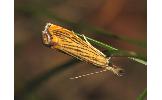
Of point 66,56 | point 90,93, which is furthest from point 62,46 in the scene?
point 90,93

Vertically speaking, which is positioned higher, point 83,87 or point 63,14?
point 63,14

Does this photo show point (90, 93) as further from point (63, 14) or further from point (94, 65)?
point (63, 14)
